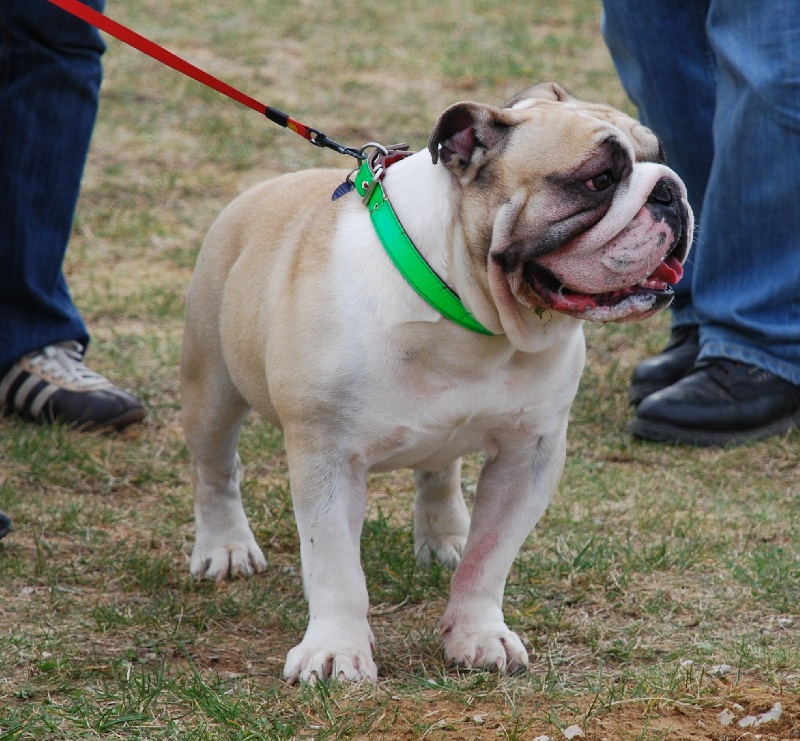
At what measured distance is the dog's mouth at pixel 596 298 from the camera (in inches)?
112

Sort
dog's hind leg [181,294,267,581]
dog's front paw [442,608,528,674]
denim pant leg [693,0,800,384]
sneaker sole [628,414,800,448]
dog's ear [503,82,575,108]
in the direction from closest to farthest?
dog's front paw [442,608,528,674]
dog's ear [503,82,575,108]
dog's hind leg [181,294,267,581]
denim pant leg [693,0,800,384]
sneaker sole [628,414,800,448]

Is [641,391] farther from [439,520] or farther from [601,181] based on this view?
[601,181]

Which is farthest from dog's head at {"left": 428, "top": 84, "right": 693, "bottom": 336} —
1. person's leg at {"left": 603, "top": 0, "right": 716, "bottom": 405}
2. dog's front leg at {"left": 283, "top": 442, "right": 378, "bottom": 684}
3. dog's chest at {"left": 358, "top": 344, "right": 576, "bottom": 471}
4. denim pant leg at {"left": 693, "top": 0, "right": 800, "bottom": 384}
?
person's leg at {"left": 603, "top": 0, "right": 716, "bottom": 405}

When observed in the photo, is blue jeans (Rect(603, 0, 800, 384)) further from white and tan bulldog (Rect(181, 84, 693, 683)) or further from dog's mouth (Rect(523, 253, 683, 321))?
dog's mouth (Rect(523, 253, 683, 321))

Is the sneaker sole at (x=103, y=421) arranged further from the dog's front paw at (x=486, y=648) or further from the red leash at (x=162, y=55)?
the dog's front paw at (x=486, y=648)

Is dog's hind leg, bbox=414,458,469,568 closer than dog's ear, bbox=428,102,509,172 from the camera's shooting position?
No

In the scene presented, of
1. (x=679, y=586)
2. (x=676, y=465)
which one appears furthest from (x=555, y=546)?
(x=676, y=465)

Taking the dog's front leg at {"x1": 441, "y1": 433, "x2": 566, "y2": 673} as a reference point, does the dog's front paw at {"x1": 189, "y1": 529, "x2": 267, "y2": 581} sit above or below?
below

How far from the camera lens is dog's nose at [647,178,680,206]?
283cm

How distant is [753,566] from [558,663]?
888mm

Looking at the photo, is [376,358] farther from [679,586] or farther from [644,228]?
[679,586]

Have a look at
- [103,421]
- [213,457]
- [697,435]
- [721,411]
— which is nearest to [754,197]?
[721,411]

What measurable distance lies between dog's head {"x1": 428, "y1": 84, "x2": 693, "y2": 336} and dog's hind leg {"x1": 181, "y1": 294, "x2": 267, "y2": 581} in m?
1.12

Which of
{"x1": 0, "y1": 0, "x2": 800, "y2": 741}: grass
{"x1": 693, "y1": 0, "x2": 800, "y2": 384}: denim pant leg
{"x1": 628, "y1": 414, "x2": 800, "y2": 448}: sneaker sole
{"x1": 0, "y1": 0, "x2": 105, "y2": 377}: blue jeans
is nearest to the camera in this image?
{"x1": 0, "y1": 0, "x2": 800, "y2": 741}: grass
